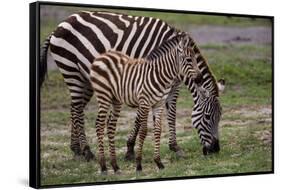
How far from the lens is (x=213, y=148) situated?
624 centimetres

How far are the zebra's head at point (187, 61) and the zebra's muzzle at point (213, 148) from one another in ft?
1.97

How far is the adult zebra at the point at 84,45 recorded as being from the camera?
5.66 metres

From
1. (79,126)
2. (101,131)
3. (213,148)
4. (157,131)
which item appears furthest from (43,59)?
(213,148)

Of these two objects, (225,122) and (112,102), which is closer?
(112,102)

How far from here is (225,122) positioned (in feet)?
20.8

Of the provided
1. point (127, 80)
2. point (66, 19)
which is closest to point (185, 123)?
point (127, 80)

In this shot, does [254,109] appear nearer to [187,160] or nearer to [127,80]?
[187,160]

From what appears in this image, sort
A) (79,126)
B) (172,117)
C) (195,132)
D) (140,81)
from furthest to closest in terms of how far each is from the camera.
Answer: (195,132), (172,117), (140,81), (79,126)

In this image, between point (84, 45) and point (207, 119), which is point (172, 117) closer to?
point (207, 119)

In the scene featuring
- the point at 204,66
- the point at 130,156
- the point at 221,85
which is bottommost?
the point at 130,156

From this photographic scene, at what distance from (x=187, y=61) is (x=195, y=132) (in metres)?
0.66

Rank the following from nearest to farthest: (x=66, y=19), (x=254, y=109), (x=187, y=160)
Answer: (x=66, y=19) < (x=187, y=160) < (x=254, y=109)

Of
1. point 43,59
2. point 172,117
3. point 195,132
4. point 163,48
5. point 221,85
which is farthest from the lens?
point 221,85

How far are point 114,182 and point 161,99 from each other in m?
0.81
